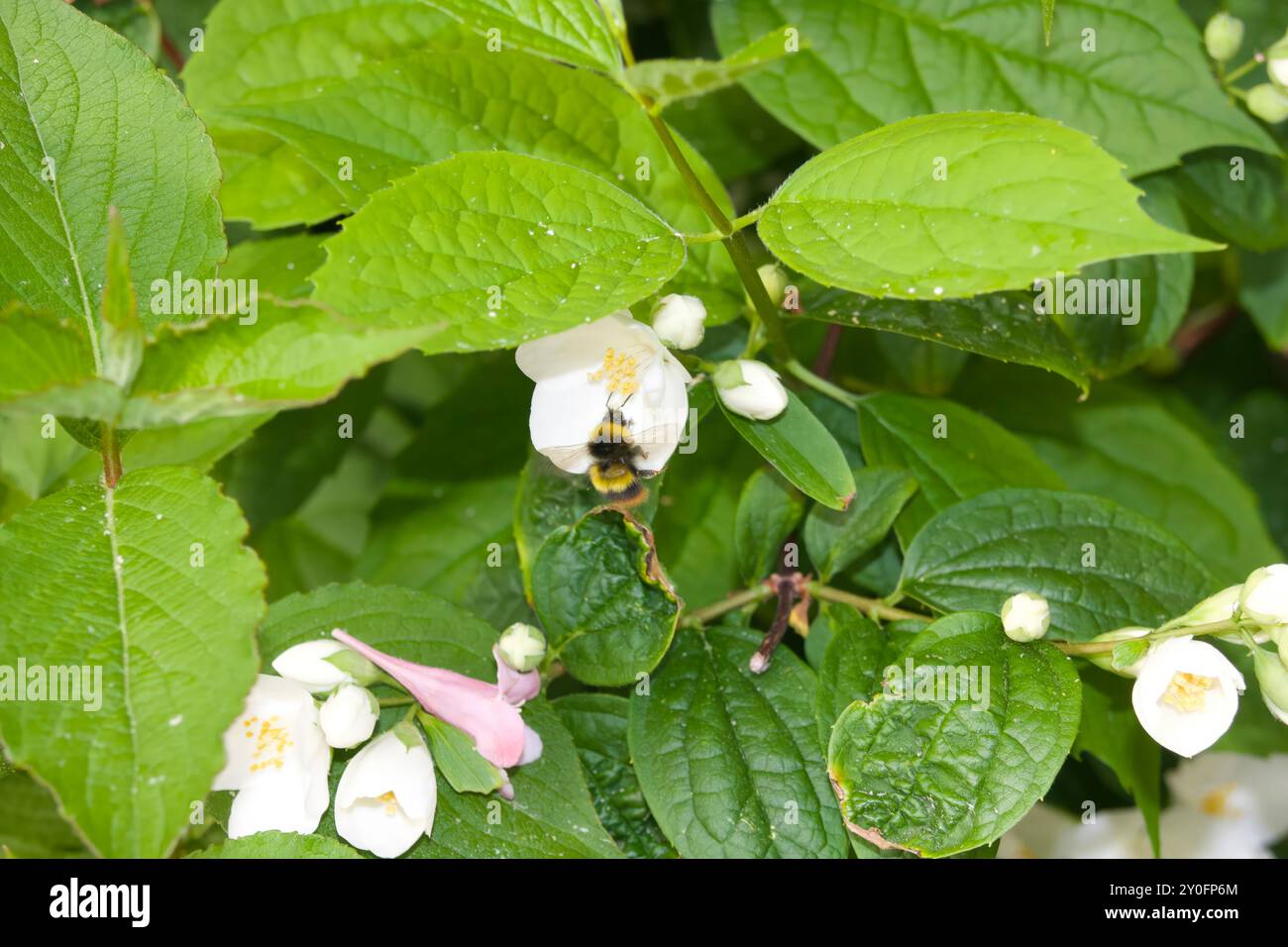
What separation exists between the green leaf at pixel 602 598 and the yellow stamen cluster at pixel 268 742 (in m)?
0.25

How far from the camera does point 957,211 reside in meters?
0.91

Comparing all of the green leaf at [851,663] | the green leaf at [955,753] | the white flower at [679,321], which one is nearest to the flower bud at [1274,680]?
the green leaf at [955,753]

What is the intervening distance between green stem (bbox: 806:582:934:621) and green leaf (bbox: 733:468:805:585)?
6 cm

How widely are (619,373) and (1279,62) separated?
947mm

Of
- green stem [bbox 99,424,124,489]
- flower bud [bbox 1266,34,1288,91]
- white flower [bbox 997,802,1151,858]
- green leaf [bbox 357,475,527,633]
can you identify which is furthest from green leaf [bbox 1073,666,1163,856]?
green stem [bbox 99,424,124,489]

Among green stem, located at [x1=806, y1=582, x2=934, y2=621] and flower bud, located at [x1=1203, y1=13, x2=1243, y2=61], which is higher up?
flower bud, located at [x1=1203, y1=13, x2=1243, y2=61]

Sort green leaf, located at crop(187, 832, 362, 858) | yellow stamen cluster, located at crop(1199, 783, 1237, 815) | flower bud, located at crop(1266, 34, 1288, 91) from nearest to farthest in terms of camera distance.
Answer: green leaf, located at crop(187, 832, 362, 858) < flower bud, located at crop(1266, 34, 1288, 91) < yellow stamen cluster, located at crop(1199, 783, 1237, 815)

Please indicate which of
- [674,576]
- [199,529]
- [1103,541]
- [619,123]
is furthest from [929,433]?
[199,529]

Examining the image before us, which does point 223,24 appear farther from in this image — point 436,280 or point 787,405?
point 787,405

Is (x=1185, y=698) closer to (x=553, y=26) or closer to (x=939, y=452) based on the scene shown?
(x=939, y=452)

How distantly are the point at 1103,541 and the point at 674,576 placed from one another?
0.48m

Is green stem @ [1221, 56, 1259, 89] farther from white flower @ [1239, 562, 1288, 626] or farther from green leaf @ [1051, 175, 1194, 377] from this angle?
white flower @ [1239, 562, 1288, 626]

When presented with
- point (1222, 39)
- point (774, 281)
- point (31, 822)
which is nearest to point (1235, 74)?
point (1222, 39)

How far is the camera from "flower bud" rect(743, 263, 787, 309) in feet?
3.71
